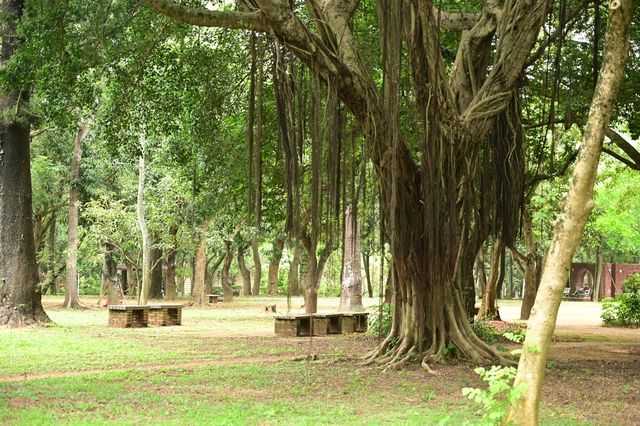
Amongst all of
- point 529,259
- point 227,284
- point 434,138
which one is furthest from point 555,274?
point 227,284

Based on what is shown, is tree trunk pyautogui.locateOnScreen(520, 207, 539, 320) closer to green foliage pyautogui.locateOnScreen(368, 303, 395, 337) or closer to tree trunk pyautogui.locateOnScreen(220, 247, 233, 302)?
green foliage pyautogui.locateOnScreen(368, 303, 395, 337)

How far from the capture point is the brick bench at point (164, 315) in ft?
64.0

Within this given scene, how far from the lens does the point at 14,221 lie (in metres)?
16.8

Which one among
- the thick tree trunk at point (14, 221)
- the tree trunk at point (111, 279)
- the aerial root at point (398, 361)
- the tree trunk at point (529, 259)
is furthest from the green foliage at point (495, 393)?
the tree trunk at point (111, 279)

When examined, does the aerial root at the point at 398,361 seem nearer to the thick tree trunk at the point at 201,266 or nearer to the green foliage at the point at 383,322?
the green foliage at the point at 383,322

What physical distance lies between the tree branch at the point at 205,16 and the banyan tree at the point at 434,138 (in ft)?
0.13

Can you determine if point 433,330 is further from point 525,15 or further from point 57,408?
point 57,408

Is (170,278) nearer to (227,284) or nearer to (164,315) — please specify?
(227,284)

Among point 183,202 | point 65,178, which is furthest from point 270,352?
point 65,178

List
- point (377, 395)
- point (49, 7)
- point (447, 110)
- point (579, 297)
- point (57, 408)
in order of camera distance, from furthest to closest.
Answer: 1. point (579, 297)
2. point (49, 7)
3. point (447, 110)
4. point (377, 395)
5. point (57, 408)

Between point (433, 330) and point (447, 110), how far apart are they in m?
2.78

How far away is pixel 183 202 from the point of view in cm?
2800

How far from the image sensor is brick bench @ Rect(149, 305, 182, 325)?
19516 mm

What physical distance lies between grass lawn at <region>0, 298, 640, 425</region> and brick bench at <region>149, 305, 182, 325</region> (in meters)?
5.15
